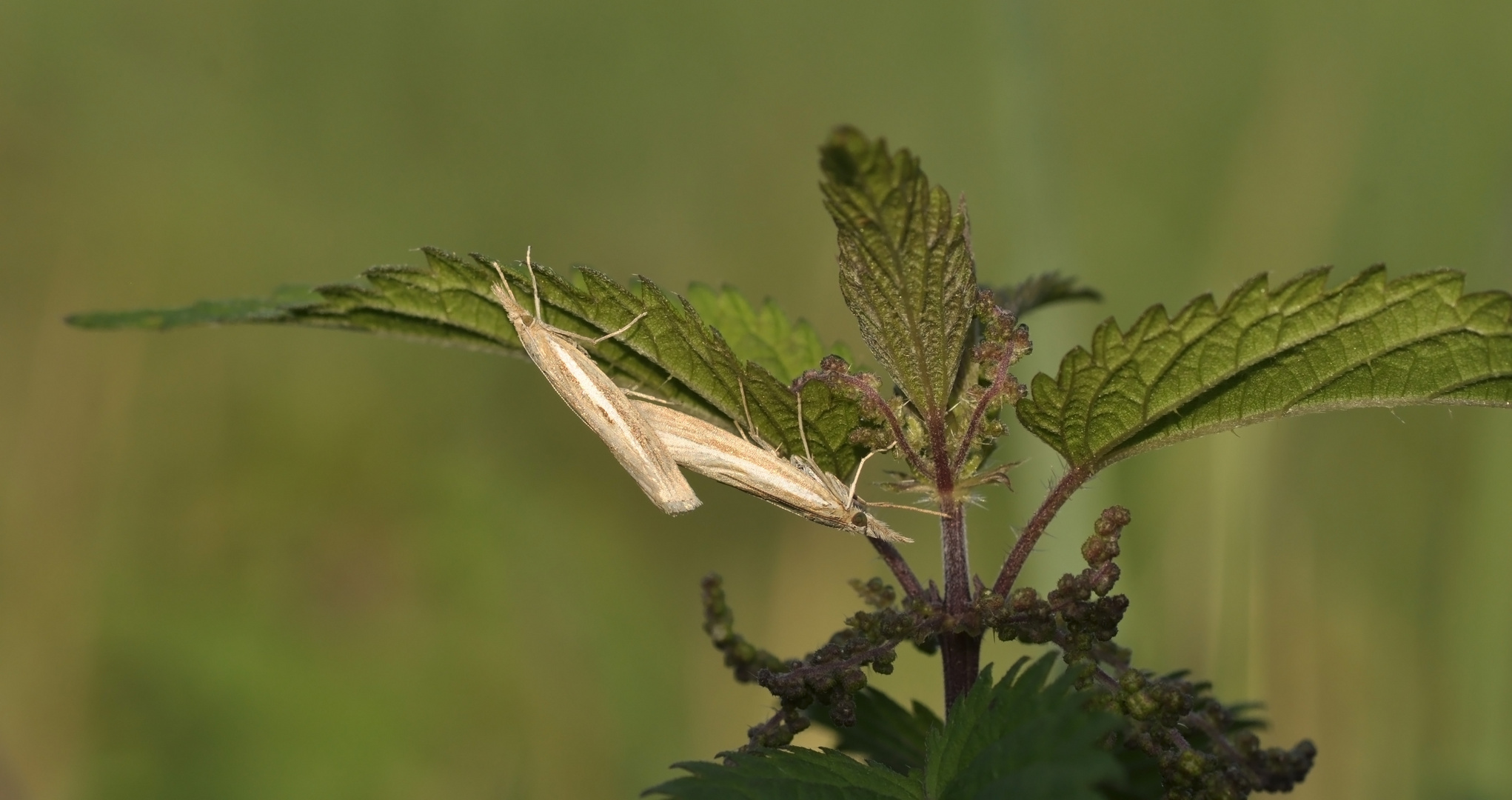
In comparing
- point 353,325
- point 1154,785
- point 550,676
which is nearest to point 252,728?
point 550,676

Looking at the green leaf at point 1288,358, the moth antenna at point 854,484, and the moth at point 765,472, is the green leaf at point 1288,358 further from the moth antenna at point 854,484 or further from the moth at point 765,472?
the moth at point 765,472

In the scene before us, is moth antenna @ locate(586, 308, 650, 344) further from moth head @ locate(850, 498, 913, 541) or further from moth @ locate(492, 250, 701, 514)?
moth head @ locate(850, 498, 913, 541)

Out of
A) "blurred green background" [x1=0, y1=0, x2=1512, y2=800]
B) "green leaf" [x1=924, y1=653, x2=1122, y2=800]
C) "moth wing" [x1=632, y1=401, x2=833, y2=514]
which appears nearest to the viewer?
"green leaf" [x1=924, y1=653, x2=1122, y2=800]

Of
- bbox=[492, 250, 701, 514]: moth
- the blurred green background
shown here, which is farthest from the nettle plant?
the blurred green background

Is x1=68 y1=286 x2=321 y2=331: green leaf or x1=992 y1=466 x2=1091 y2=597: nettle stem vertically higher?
x1=68 y1=286 x2=321 y2=331: green leaf

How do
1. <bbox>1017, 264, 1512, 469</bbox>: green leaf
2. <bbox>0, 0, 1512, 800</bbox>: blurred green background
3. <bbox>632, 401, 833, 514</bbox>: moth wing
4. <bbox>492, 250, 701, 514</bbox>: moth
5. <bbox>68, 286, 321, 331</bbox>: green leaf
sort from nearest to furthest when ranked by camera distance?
<bbox>1017, 264, 1512, 469</bbox>: green leaf
<bbox>68, 286, 321, 331</bbox>: green leaf
<bbox>632, 401, 833, 514</bbox>: moth wing
<bbox>492, 250, 701, 514</bbox>: moth
<bbox>0, 0, 1512, 800</bbox>: blurred green background

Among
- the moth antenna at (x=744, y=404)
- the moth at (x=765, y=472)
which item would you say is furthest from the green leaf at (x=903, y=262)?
the moth at (x=765, y=472)

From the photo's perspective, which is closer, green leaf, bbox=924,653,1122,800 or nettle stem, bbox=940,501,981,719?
green leaf, bbox=924,653,1122,800
